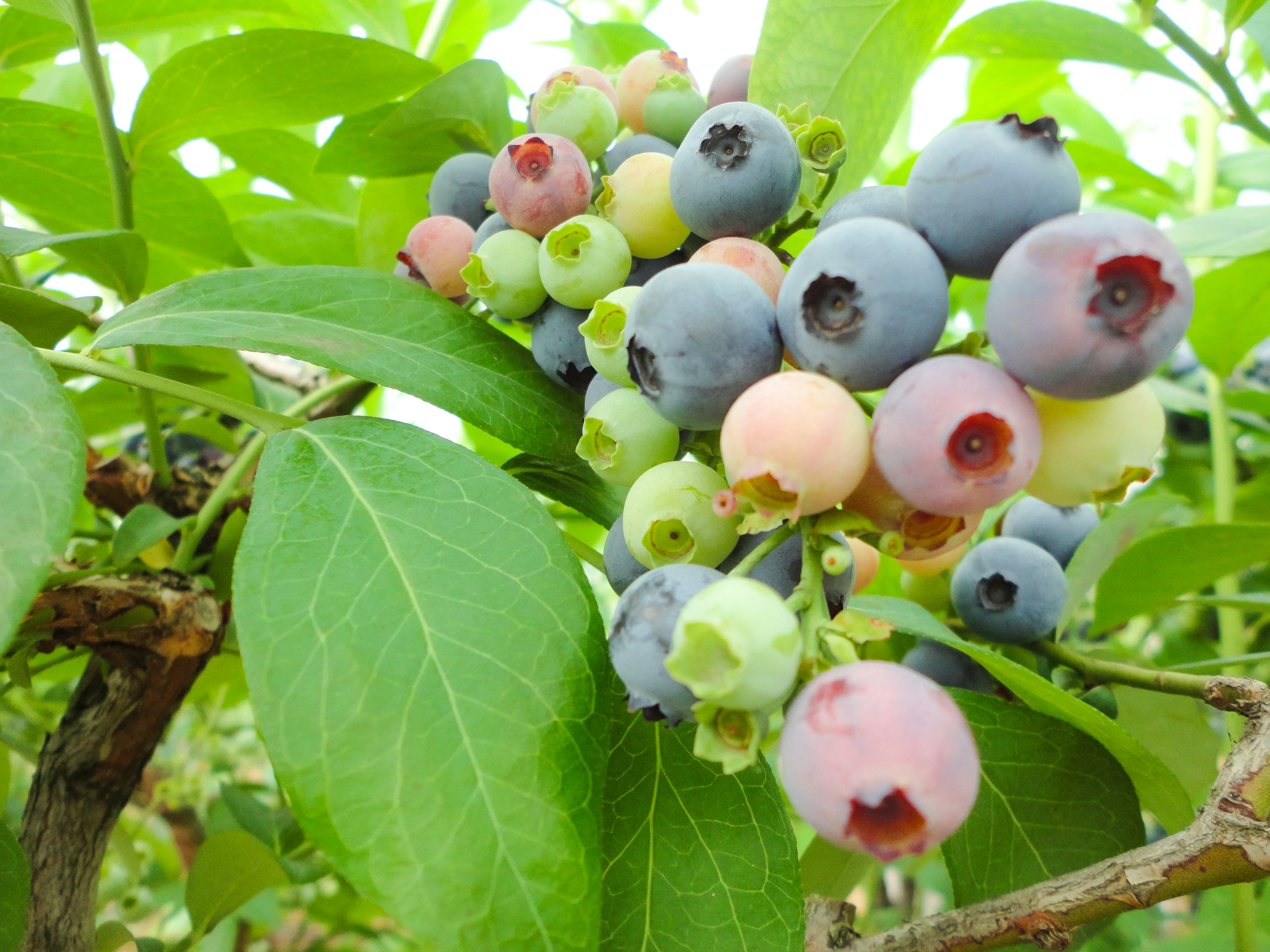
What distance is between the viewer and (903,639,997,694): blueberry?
29.2 inches

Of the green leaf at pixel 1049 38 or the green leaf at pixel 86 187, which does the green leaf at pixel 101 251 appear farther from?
the green leaf at pixel 1049 38

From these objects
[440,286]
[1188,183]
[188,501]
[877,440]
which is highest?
[1188,183]

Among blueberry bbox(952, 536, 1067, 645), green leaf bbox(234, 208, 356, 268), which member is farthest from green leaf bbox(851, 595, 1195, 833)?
green leaf bbox(234, 208, 356, 268)

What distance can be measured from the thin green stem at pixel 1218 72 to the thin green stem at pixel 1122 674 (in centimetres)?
62

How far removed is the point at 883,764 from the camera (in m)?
0.31

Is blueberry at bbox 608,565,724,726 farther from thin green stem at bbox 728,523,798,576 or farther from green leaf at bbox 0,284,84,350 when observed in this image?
green leaf at bbox 0,284,84,350

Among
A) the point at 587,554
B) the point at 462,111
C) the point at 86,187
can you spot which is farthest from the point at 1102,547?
the point at 86,187

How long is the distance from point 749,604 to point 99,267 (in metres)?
0.80

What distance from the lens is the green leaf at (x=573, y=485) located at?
2.26ft

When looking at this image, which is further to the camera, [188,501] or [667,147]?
[188,501]

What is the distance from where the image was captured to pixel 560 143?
25.4 inches

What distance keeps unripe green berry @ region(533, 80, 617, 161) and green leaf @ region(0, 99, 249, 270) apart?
0.46 meters

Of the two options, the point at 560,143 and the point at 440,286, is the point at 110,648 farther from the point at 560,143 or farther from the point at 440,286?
the point at 560,143

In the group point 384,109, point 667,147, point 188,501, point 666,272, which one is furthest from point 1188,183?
point 188,501
